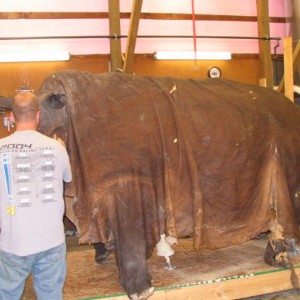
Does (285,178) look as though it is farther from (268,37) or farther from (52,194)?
(268,37)

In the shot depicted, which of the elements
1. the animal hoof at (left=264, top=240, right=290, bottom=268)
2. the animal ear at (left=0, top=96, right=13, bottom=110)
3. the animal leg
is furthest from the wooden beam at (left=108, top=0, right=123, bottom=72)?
the animal hoof at (left=264, top=240, right=290, bottom=268)

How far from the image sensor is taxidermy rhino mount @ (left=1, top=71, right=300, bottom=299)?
2.53 m

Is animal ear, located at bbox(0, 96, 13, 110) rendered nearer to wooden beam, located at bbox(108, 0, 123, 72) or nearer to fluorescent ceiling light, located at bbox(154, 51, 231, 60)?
wooden beam, located at bbox(108, 0, 123, 72)

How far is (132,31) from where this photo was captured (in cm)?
600

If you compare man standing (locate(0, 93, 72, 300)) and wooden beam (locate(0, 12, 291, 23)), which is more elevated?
wooden beam (locate(0, 12, 291, 23))

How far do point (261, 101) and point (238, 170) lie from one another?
24.2 inches

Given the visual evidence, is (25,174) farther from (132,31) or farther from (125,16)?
(125,16)

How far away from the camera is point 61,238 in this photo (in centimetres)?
217

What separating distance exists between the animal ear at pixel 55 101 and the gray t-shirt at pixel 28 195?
0.43 meters

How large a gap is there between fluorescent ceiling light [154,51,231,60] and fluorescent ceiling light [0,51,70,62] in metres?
1.50

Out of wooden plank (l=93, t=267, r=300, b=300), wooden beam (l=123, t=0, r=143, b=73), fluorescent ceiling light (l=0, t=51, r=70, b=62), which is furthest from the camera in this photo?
fluorescent ceiling light (l=0, t=51, r=70, b=62)

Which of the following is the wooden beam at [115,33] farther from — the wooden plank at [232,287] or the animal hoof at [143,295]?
the animal hoof at [143,295]

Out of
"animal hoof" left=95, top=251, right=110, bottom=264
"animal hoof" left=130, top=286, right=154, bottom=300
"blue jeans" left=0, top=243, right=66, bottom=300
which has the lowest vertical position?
"animal hoof" left=130, top=286, right=154, bottom=300

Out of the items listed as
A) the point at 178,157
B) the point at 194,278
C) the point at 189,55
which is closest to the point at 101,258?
the point at 194,278
